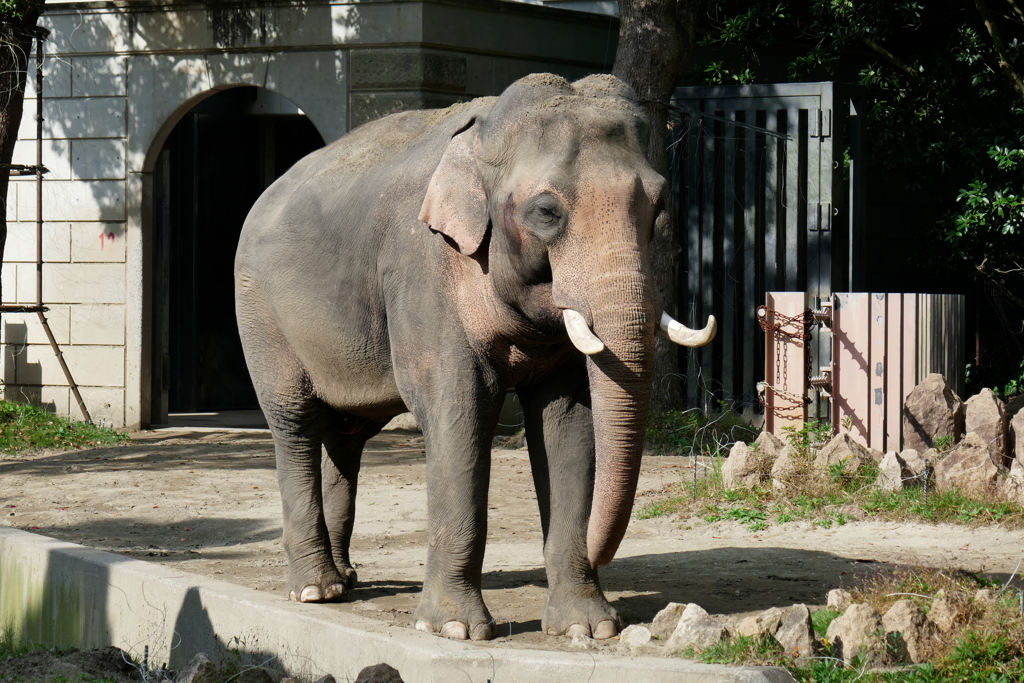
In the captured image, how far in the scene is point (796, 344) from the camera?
406 inches

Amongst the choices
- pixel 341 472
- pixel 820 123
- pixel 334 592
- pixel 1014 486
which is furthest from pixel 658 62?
pixel 334 592

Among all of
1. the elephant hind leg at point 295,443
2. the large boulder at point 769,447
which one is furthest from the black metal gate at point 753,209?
the elephant hind leg at point 295,443

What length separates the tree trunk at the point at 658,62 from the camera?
12.2 metres

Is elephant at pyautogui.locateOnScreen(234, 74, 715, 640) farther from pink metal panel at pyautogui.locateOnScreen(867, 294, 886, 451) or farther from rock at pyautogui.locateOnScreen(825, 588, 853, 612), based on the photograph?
pink metal panel at pyautogui.locateOnScreen(867, 294, 886, 451)

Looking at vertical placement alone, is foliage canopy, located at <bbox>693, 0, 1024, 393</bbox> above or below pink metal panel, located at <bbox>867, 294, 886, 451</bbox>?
above

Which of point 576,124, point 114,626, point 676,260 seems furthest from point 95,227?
point 576,124

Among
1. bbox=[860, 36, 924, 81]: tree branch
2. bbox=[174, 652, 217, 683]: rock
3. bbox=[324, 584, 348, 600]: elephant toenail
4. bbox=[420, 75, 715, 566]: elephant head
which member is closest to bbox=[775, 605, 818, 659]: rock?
bbox=[420, 75, 715, 566]: elephant head

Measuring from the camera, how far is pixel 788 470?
340 inches

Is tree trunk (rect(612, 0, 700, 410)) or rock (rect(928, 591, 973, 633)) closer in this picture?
rock (rect(928, 591, 973, 633))

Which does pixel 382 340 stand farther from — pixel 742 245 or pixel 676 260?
pixel 742 245

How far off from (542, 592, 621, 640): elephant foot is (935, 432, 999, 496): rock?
3677 millimetres

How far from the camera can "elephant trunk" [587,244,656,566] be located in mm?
4531

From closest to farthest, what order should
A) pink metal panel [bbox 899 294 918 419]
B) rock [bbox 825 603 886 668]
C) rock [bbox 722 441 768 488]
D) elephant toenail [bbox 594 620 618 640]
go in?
rock [bbox 825 603 886 668] → elephant toenail [bbox 594 620 618 640] → rock [bbox 722 441 768 488] → pink metal panel [bbox 899 294 918 419]

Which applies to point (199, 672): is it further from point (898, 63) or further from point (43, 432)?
point (898, 63)
